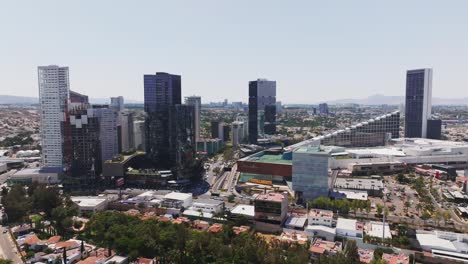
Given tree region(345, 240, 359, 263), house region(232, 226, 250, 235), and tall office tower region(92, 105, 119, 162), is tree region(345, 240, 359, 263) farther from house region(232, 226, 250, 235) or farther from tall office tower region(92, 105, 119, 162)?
tall office tower region(92, 105, 119, 162)

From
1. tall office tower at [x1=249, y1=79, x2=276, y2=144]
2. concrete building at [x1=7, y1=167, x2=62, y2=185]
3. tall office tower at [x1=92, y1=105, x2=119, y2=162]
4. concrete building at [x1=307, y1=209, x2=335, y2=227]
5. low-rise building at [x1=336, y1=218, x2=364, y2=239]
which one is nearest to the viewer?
low-rise building at [x1=336, y1=218, x2=364, y2=239]

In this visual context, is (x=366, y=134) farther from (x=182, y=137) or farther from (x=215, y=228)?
(x=215, y=228)

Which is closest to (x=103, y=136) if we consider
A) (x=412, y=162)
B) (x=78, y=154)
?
(x=78, y=154)

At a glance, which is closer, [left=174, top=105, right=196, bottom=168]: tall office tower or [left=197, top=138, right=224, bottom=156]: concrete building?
[left=174, top=105, right=196, bottom=168]: tall office tower

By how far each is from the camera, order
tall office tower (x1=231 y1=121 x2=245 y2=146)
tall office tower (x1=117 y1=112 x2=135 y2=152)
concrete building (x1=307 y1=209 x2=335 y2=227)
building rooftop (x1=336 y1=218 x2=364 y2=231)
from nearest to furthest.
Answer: building rooftop (x1=336 y1=218 x2=364 y2=231) < concrete building (x1=307 y1=209 x2=335 y2=227) < tall office tower (x1=117 y1=112 x2=135 y2=152) < tall office tower (x1=231 y1=121 x2=245 y2=146)

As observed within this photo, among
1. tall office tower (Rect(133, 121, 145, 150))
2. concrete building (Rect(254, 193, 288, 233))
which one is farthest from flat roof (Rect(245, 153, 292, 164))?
tall office tower (Rect(133, 121, 145, 150))

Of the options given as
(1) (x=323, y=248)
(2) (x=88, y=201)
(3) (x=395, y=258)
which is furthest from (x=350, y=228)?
(2) (x=88, y=201)

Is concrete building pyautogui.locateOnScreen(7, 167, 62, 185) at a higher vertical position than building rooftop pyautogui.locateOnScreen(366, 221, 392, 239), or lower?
higher

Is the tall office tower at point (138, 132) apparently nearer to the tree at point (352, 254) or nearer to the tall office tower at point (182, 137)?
the tall office tower at point (182, 137)
